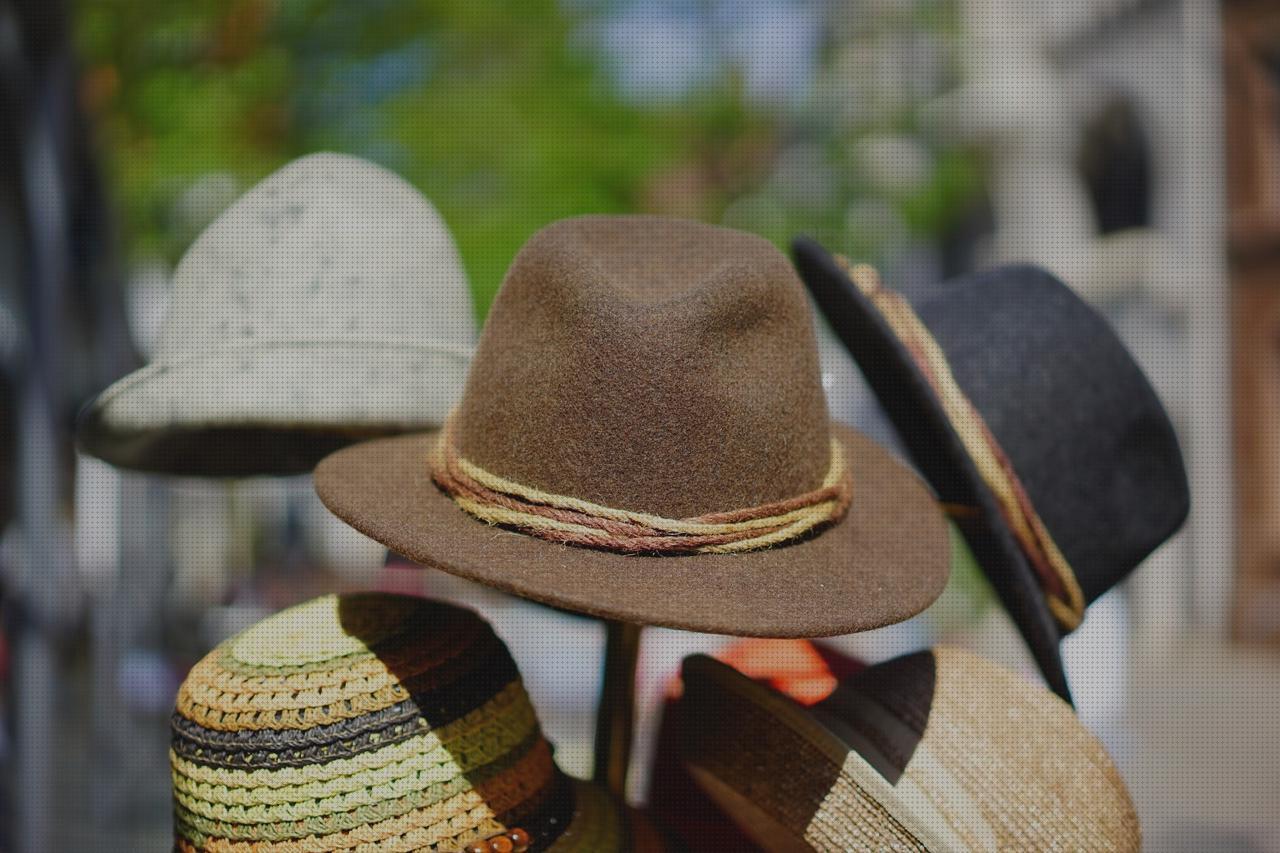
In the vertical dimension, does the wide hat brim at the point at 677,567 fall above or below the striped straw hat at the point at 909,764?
above

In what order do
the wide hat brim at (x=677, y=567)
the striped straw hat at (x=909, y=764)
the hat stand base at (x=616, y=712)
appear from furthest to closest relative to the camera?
the hat stand base at (x=616, y=712) < the striped straw hat at (x=909, y=764) < the wide hat brim at (x=677, y=567)

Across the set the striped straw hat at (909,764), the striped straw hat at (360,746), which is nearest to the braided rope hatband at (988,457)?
the striped straw hat at (909,764)

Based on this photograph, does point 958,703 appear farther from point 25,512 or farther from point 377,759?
point 25,512

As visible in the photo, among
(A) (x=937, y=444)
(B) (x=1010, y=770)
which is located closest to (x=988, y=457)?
(A) (x=937, y=444)

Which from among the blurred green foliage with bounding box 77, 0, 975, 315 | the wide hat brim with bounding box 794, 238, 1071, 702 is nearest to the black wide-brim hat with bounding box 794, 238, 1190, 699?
the wide hat brim with bounding box 794, 238, 1071, 702

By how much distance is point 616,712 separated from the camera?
1.38m

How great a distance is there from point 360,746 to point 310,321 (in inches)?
22.9

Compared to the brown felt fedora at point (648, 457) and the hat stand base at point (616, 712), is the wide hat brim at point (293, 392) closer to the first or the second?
the brown felt fedora at point (648, 457)

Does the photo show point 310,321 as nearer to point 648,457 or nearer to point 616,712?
point 648,457

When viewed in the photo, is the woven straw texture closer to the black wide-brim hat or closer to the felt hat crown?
the black wide-brim hat

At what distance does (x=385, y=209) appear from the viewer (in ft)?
4.50

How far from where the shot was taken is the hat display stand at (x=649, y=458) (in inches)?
37.2

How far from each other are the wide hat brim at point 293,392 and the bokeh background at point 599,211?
32cm

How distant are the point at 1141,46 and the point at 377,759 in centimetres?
1103
